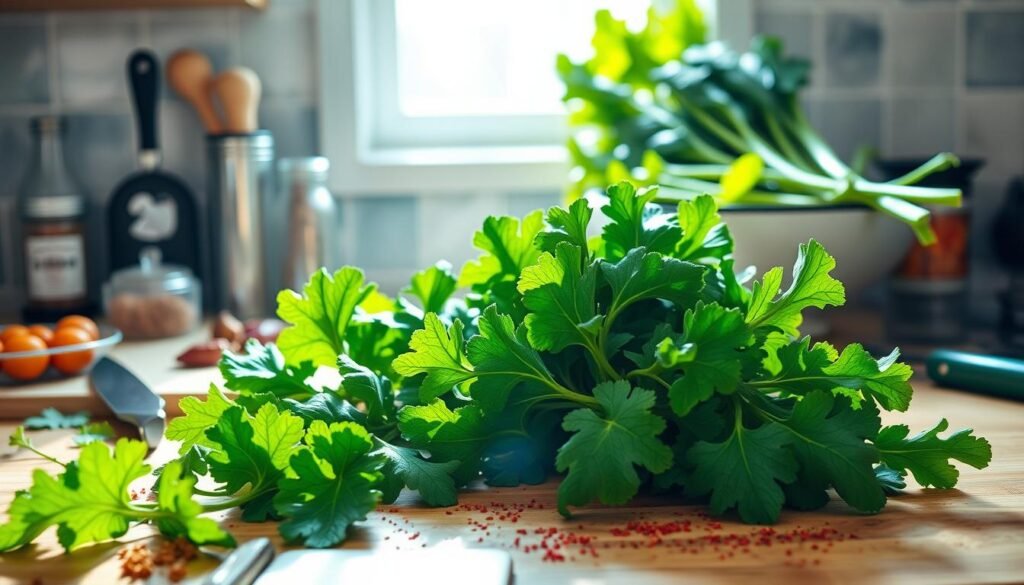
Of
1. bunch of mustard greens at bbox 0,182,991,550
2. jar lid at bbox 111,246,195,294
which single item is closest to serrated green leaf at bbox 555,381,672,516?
bunch of mustard greens at bbox 0,182,991,550

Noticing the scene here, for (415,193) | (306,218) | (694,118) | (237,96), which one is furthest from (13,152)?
(694,118)

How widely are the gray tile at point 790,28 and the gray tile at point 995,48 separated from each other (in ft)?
0.78

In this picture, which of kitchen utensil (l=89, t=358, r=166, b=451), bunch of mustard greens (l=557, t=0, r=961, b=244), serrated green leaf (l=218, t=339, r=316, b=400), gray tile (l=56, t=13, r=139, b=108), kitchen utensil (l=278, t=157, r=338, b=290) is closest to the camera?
serrated green leaf (l=218, t=339, r=316, b=400)

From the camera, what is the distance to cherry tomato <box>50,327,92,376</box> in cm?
122

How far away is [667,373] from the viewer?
81cm

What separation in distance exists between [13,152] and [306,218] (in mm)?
499

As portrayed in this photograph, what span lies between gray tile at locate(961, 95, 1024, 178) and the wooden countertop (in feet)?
3.14

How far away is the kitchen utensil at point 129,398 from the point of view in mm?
1012

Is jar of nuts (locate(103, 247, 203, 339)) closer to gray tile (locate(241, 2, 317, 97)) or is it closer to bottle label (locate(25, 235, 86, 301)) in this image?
bottle label (locate(25, 235, 86, 301))

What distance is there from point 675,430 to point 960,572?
0.79 feet

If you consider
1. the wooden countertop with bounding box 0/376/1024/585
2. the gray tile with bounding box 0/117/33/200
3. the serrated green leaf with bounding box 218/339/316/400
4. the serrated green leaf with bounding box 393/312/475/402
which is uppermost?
the gray tile with bounding box 0/117/33/200

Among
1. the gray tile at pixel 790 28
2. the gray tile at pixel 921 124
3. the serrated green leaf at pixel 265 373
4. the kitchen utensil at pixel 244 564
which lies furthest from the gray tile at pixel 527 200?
the kitchen utensil at pixel 244 564

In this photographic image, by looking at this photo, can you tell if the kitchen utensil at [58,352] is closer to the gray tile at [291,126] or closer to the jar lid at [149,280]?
the jar lid at [149,280]

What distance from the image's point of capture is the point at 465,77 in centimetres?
183
